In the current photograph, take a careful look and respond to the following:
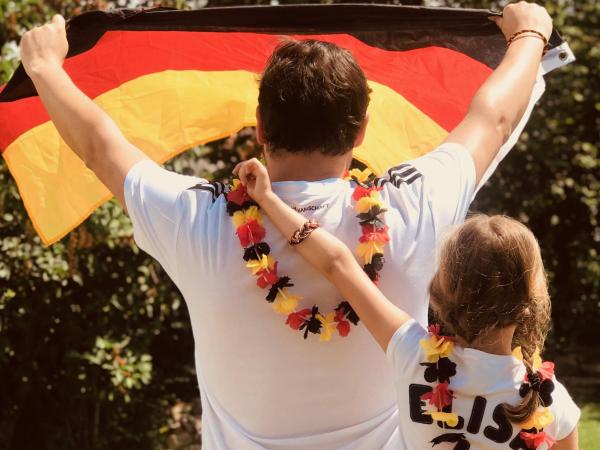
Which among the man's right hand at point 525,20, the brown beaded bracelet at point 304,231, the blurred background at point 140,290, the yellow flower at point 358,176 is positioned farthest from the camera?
the blurred background at point 140,290

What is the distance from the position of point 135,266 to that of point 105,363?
668 millimetres

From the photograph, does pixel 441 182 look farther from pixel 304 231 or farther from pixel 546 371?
pixel 546 371

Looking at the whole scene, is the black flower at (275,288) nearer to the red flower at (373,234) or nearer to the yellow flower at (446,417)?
the red flower at (373,234)

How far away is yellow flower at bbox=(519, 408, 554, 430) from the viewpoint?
6.59 feet

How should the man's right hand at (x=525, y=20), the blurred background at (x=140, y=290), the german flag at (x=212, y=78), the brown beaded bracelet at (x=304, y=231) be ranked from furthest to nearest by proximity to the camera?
the blurred background at (x=140, y=290), the german flag at (x=212, y=78), the man's right hand at (x=525, y=20), the brown beaded bracelet at (x=304, y=231)

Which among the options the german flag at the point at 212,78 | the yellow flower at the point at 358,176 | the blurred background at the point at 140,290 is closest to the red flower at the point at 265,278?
the yellow flower at the point at 358,176

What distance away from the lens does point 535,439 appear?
6.62 feet

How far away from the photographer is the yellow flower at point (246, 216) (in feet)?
6.52

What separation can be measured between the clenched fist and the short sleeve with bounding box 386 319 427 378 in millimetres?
1086

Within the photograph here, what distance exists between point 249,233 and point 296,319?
0.70 ft

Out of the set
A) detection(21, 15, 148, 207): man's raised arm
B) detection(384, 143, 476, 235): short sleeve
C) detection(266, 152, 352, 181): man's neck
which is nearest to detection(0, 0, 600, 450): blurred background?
detection(21, 15, 148, 207): man's raised arm

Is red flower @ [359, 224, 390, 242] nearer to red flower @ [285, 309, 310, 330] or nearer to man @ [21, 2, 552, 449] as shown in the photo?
man @ [21, 2, 552, 449]

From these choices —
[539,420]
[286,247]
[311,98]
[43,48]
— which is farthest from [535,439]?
[43,48]

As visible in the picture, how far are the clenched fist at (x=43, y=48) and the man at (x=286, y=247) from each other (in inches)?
6.6
